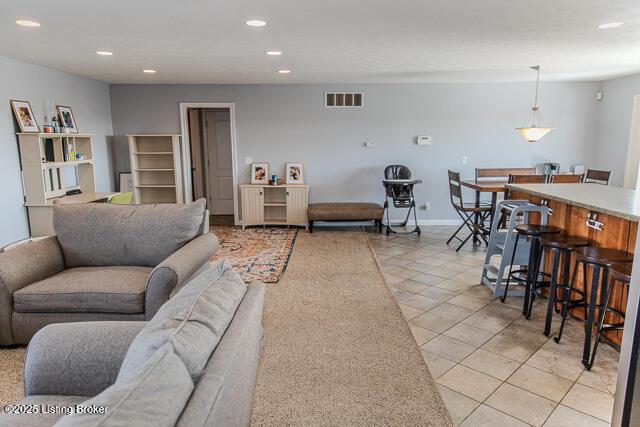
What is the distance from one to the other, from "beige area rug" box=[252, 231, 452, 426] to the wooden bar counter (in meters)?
1.50

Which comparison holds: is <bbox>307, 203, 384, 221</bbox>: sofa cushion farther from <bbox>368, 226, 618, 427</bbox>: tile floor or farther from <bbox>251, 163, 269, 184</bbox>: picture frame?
<bbox>368, 226, 618, 427</bbox>: tile floor

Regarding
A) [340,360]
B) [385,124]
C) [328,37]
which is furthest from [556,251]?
[385,124]

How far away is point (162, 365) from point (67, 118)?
5495 millimetres

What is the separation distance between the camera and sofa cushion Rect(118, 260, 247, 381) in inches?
45.9

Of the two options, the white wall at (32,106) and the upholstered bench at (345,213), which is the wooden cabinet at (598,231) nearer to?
the upholstered bench at (345,213)

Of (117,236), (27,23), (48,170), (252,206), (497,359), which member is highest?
(27,23)

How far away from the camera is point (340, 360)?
8.66 feet

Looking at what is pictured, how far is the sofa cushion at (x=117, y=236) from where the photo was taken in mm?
3078

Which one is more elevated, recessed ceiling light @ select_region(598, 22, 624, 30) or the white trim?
recessed ceiling light @ select_region(598, 22, 624, 30)

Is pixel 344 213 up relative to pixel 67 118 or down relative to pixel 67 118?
down

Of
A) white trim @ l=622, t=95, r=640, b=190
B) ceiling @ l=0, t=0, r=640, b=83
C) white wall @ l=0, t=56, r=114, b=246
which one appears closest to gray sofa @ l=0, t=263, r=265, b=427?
ceiling @ l=0, t=0, r=640, b=83

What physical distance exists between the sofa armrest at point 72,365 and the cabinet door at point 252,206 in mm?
5054

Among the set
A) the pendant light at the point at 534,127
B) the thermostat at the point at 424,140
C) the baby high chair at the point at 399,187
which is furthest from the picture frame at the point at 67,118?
the pendant light at the point at 534,127

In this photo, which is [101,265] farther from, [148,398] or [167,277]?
[148,398]
